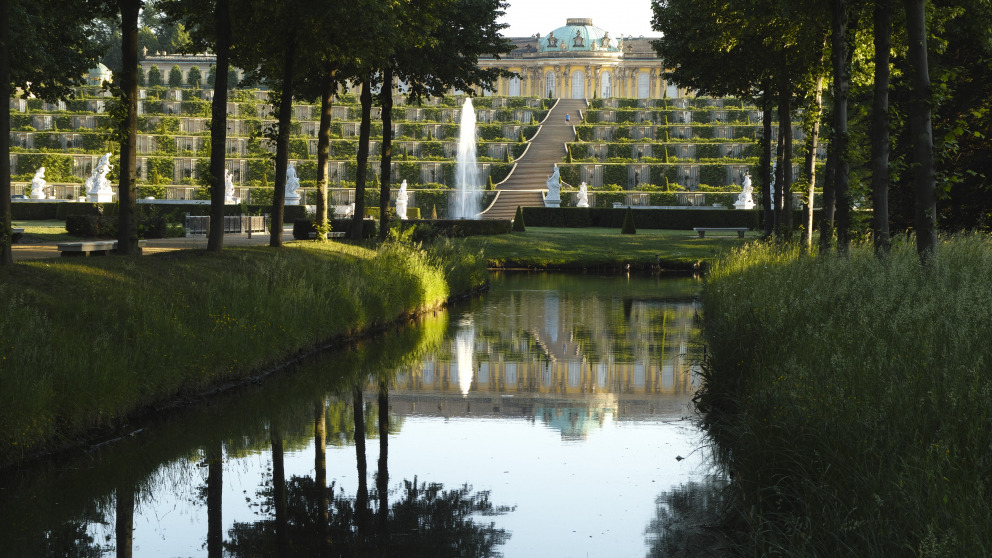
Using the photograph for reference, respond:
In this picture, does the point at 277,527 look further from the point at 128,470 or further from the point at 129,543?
the point at 128,470

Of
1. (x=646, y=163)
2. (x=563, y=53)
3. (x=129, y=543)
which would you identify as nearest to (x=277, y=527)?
(x=129, y=543)

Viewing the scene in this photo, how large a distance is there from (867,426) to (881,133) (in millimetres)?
10069

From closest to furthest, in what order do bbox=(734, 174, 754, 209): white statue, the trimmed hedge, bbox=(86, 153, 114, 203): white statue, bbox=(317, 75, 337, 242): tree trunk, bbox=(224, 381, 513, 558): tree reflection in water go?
bbox=(224, 381, 513, 558): tree reflection in water
bbox=(317, 75, 337, 242): tree trunk
bbox=(86, 153, 114, 203): white statue
the trimmed hedge
bbox=(734, 174, 754, 209): white statue

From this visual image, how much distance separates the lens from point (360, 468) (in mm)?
8406

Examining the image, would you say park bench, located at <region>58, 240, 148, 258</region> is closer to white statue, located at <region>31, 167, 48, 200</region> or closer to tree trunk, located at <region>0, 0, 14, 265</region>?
tree trunk, located at <region>0, 0, 14, 265</region>

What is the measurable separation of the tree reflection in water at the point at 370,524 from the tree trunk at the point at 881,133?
8.76m

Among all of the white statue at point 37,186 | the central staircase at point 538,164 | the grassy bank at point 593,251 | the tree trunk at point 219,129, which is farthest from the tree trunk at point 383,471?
the white statue at point 37,186

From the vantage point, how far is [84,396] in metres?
8.94

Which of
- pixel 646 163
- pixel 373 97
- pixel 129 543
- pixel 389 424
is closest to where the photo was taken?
pixel 129 543

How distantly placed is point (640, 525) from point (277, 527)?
2.25 metres

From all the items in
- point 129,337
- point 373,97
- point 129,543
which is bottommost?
point 129,543

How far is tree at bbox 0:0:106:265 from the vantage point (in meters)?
11.4

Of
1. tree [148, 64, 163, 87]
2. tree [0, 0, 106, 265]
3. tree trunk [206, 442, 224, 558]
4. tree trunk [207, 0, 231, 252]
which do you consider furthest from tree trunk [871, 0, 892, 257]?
tree [148, 64, 163, 87]

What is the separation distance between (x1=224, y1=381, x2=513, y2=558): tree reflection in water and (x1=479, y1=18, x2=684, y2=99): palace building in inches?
5055
